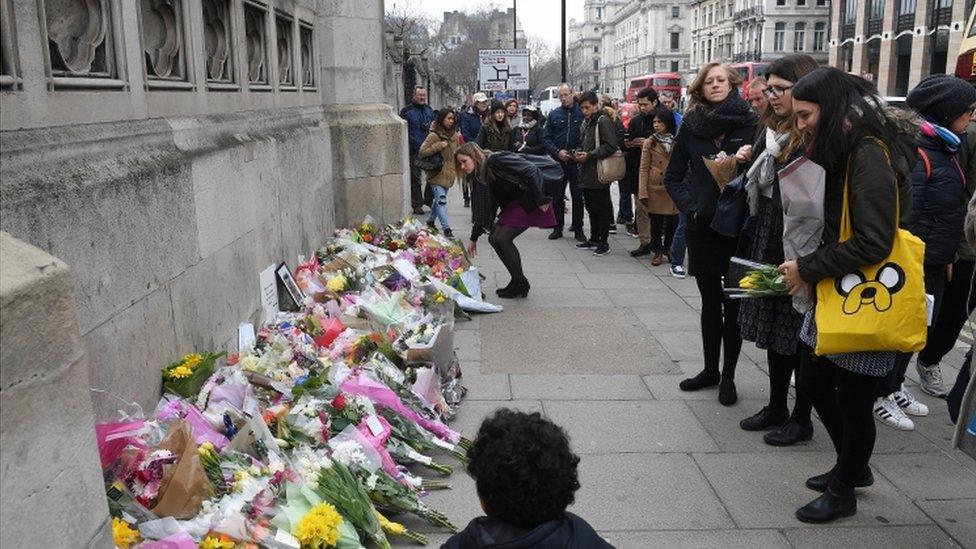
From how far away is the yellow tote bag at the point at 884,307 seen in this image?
292 centimetres

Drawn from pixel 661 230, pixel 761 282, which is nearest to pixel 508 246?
pixel 661 230

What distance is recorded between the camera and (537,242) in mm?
10570

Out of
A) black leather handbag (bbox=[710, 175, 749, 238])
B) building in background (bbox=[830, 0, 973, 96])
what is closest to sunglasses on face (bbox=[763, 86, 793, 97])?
black leather handbag (bbox=[710, 175, 749, 238])

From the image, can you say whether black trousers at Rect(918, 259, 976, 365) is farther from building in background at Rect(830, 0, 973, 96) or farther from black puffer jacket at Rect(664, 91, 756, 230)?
building in background at Rect(830, 0, 973, 96)

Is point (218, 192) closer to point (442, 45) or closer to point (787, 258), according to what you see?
point (787, 258)

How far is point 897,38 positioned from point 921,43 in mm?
4267

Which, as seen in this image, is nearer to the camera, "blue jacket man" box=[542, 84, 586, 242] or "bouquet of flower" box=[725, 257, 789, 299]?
"bouquet of flower" box=[725, 257, 789, 299]

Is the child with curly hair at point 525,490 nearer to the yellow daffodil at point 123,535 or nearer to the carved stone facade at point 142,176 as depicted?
the carved stone facade at point 142,176

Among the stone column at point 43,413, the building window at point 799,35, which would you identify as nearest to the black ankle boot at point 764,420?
the stone column at point 43,413

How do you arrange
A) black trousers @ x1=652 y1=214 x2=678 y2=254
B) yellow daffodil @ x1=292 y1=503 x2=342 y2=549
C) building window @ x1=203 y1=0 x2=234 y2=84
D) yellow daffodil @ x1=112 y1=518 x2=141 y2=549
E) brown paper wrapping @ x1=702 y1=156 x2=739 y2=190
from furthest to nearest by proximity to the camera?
1. black trousers @ x1=652 y1=214 x2=678 y2=254
2. building window @ x1=203 y1=0 x2=234 y2=84
3. brown paper wrapping @ x1=702 y1=156 x2=739 y2=190
4. yellow daffodil @ x1=292 y1=503 x2=342 y2=549
5. yellow daffodil @ x1=112 y1=518 x2=141 y2=549

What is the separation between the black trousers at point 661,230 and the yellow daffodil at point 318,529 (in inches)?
261

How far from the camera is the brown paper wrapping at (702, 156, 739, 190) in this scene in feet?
14.8

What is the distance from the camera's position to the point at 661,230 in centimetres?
893

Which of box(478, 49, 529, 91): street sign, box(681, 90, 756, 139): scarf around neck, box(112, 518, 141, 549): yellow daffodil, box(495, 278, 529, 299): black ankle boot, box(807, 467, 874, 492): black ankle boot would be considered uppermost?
box(478, 49, 529, 91): street sign
